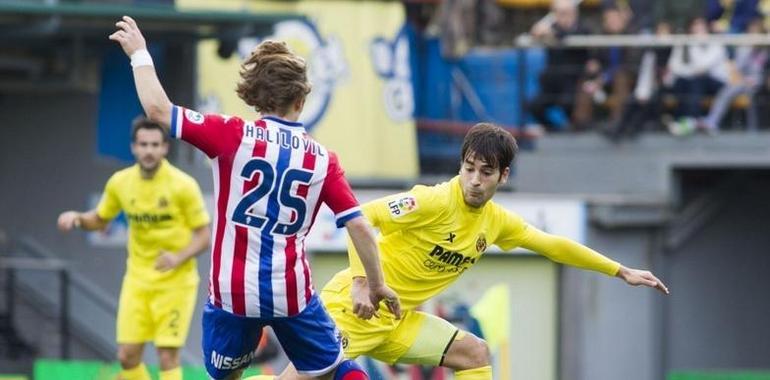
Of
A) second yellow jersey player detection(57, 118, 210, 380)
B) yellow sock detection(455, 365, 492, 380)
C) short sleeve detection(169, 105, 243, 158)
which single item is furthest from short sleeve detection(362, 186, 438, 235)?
second yellow jersey player detection(57, 118, 210, 380)

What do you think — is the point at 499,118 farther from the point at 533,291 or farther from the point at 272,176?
the point at 272,176

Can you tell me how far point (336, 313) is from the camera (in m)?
10.6

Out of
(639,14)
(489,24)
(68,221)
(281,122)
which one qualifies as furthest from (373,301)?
(489,24)

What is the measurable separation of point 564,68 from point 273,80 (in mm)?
10515

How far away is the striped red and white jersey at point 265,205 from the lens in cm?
895

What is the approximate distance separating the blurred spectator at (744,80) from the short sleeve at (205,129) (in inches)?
422

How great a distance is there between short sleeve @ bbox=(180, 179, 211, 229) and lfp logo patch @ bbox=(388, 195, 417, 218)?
3836mm

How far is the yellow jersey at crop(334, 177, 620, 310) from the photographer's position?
34.4ft

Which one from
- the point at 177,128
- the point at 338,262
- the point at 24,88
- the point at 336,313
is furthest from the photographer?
the point at 24,88

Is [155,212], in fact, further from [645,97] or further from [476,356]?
[645,97]

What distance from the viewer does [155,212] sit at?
13898mm

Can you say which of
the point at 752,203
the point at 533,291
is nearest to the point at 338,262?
the point at 533,291

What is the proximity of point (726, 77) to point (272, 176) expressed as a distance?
10.7 metres

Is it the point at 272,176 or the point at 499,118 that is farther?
the point at 499,118
